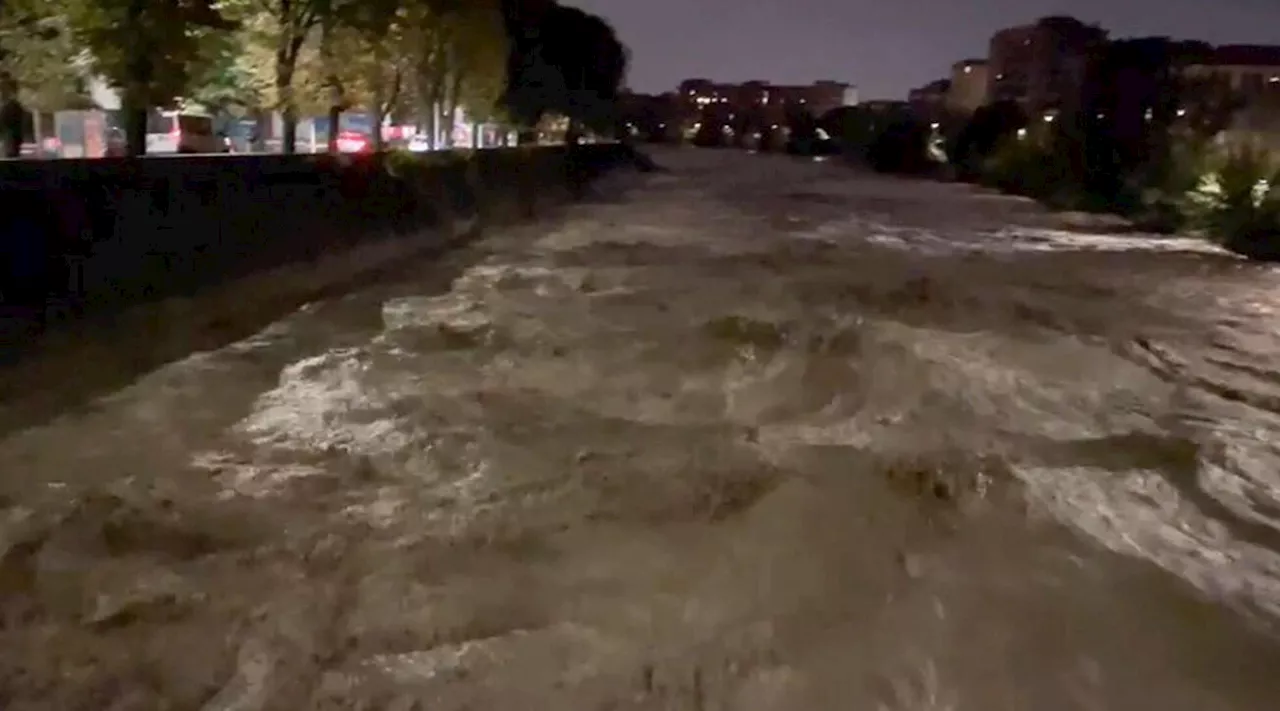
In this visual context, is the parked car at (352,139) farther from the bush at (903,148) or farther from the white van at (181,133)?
the bush at (903,148)

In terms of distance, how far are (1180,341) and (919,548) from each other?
48.1ft

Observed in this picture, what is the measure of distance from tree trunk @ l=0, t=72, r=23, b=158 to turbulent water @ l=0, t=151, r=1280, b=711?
8.19 m

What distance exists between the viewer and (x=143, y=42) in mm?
26500

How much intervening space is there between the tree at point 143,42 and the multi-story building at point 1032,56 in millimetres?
100869

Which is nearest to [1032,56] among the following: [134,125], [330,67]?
[330,67]

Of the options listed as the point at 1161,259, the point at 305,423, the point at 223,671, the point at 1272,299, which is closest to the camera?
the point at 223,671

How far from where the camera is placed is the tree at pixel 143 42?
25719mm

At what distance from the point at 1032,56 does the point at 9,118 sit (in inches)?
5777

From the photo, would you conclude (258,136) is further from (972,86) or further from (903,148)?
(972,86)

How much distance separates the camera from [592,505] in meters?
12.2

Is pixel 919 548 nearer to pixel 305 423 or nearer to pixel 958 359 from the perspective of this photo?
pixel 305 423

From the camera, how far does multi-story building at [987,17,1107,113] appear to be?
140 meters

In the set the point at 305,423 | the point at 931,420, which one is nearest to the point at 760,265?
the point at 931,420

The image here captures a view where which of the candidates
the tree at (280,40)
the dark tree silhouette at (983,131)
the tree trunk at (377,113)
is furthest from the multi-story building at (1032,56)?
the tree at (280,40)
